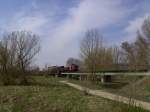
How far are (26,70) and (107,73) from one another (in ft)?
63.5

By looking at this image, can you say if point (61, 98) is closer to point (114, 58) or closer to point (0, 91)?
point (0, 91)

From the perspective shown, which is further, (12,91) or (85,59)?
(85,59)

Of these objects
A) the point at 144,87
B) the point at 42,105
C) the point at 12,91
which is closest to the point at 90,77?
the point at 144,87

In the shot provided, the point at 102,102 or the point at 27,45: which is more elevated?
the point at 27,45

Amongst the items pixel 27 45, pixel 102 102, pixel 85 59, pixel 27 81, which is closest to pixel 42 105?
pixel 102 102

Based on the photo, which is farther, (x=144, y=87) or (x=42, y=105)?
(x=144, y=87)

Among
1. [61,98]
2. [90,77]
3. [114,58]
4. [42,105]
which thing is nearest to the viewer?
[42,105]

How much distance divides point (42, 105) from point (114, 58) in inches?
2363

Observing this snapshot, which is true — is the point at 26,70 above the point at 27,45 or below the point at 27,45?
below

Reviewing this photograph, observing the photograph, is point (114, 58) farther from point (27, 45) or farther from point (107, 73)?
point (27, 45)

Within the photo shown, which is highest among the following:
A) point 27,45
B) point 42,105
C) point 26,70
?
point 27,45

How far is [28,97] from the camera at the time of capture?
2222 centimetres

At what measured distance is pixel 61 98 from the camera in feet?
68.9

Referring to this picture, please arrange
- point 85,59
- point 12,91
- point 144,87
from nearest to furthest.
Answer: point 12,91 < point 144,87 < point 85,59
